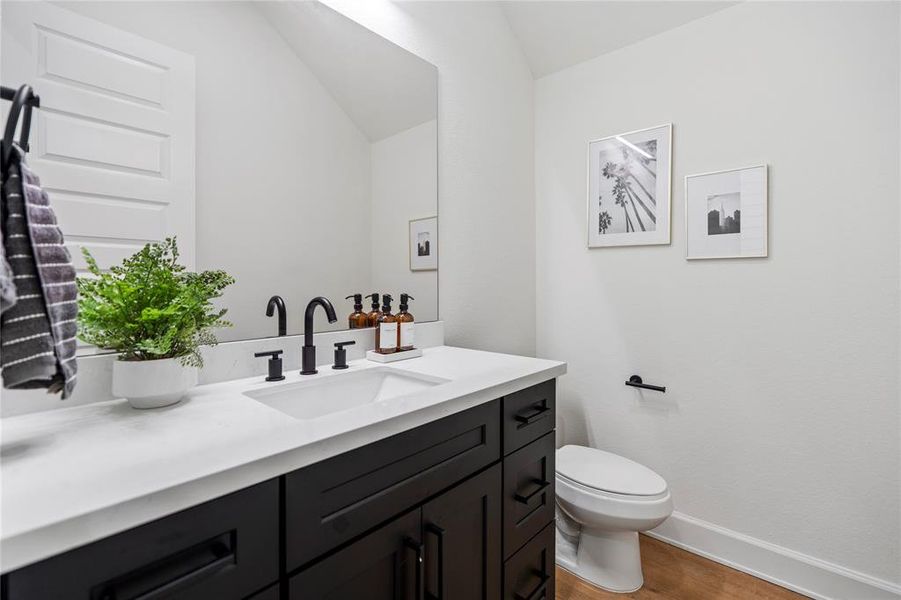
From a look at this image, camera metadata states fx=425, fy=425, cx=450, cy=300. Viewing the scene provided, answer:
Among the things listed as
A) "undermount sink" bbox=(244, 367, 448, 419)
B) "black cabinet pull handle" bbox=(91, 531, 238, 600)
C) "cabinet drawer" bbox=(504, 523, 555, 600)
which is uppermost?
"undermount sink" bbox=(244, 367, 448, 419)

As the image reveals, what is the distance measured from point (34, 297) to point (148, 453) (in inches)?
11.3

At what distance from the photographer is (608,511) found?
5.06 feet

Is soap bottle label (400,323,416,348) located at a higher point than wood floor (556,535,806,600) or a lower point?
higher

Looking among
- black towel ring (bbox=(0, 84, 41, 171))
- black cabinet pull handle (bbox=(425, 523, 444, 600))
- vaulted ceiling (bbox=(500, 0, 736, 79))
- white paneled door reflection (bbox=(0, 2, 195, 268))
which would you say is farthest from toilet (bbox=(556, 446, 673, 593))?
vaulted ceiling (bbox=(500, 0, 736, 79))

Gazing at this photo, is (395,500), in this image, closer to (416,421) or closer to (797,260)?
(416,421)

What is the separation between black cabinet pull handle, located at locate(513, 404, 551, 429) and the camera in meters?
1.20

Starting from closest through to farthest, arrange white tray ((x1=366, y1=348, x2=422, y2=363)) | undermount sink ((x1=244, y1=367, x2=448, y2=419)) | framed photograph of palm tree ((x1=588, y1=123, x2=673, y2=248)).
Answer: undermount sink ((x1=244, y1=367, x2=448, y2=419)) < white tray ((x1=366, y1=348, x2=422, y2=363)) < framed photograph of palm tree ((x1=588, y1=123, x2=673, y2=248))

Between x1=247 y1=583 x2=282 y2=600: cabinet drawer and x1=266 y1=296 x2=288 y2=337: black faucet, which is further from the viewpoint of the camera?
x1=266 y1=296 x2=288 y2=337: black faucet

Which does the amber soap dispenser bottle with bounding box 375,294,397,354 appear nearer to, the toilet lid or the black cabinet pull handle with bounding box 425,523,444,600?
the black cabinet pull handle with bounding box 425,523,444,600

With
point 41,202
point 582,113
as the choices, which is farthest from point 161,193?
point 582,113

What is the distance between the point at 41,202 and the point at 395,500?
796 mm

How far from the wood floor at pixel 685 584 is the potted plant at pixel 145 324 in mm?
1591

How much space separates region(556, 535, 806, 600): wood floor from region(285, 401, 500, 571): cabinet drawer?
1036 mm

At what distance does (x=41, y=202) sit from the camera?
2.25ft
